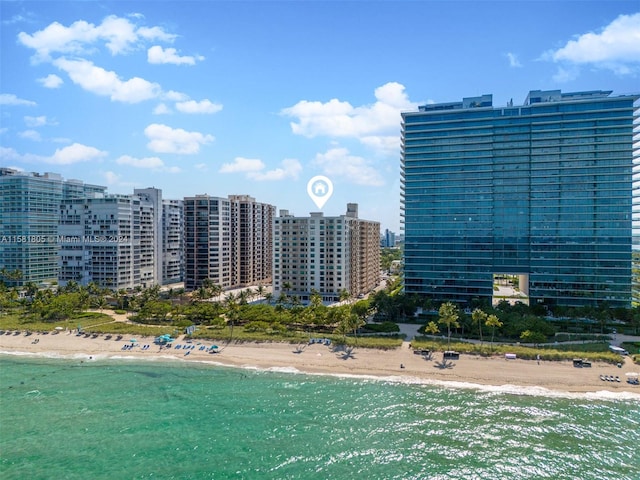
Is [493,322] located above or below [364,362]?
above

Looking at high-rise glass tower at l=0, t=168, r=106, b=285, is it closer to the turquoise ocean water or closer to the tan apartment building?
the tan apartment building

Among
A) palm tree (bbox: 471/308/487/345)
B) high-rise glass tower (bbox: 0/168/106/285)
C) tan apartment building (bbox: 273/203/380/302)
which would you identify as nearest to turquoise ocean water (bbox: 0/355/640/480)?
palm tree (bbox: 471/308/487/345)

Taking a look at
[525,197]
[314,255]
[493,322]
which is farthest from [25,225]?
[525,197]

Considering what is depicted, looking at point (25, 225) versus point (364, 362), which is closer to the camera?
point (364, 362)

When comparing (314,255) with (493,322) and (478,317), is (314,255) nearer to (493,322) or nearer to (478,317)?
(478,317)

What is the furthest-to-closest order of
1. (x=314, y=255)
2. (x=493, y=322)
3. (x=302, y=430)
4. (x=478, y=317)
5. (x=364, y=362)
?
(x=314, y=255)
(x=478, y=317)
(x=493, y=322)
(x=364, y=362)
(x=302, y=430)

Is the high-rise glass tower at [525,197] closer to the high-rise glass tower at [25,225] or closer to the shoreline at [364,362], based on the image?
the shoreline at [364,362]

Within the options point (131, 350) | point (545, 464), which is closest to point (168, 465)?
point (545, 464)

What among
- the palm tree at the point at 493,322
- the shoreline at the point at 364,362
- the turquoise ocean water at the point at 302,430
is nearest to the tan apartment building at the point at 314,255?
the shoreline at the point at 364,362
